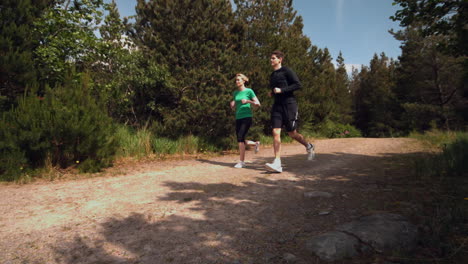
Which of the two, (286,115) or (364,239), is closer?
(364,239)

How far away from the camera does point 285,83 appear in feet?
16.0

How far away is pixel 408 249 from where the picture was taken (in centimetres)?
184

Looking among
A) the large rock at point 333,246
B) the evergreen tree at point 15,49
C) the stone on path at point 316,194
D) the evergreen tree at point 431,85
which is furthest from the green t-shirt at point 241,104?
the evergreen tree at point 431,85

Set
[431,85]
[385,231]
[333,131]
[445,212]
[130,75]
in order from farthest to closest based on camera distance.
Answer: [431,85] < [333,131] < [130,75] < [445,212] < [385,231]

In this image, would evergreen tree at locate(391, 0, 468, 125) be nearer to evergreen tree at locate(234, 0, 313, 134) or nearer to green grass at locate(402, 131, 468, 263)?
green grass at locate(402, 131, 468, 263)

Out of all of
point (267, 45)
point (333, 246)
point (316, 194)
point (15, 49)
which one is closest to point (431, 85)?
point (267, 45)

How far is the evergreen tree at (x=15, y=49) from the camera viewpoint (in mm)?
4723

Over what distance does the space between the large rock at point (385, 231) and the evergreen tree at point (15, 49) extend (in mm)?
5904

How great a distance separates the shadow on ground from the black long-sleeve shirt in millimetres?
1652

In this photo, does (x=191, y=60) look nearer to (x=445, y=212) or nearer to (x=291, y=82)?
(x=291, y=82)

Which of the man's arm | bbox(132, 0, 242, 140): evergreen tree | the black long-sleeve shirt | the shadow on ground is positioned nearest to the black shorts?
the black long-sleeve shirt

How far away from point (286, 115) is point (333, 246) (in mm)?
3216

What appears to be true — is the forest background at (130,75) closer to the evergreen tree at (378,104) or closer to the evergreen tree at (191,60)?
the evergreen tree at (191,60)

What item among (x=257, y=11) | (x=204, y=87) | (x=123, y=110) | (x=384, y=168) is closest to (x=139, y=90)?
(x=123, y=110)
